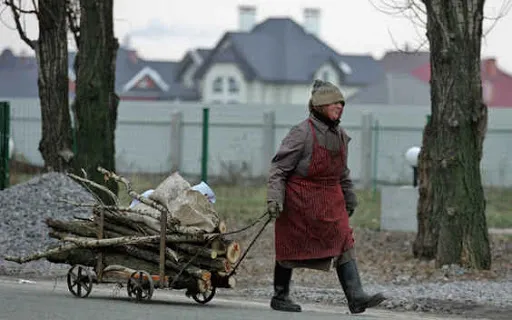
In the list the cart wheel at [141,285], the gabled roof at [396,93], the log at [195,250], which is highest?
the gabled roof at [396,93]

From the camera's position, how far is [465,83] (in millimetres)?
16484

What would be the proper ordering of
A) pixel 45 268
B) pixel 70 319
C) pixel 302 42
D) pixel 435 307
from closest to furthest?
pixel 70 319, pixel 435 307, pixel 45 268, pixel 302 42

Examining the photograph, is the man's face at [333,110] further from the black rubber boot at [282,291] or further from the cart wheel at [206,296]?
the cart wheel at [206,296]

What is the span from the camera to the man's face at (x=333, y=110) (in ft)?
37.7

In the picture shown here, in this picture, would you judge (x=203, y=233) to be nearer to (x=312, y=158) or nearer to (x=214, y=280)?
(x=214, y=280)

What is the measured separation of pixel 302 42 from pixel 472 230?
68.2m

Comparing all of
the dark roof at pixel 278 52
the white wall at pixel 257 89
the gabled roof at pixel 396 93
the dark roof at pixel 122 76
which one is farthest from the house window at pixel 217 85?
the gabled roof at pixel 396 93

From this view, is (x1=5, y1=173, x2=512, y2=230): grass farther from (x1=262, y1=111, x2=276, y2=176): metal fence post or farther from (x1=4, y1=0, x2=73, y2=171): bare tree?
(x1=262, y1=111, x2=276, y2=176): metal fence post

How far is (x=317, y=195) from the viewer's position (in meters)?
11.5

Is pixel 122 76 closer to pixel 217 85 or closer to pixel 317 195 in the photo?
pixel 217 85

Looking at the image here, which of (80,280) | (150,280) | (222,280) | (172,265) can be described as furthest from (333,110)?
(80,280)

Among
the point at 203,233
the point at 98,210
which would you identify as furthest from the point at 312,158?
the point at 98,210

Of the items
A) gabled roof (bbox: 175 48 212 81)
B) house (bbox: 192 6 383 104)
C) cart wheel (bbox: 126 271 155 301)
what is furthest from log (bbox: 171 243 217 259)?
gabled roof (bbox: 175 48 212 81)

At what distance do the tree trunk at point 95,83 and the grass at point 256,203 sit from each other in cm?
325
